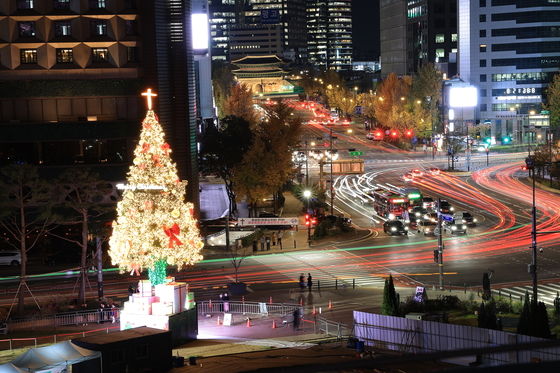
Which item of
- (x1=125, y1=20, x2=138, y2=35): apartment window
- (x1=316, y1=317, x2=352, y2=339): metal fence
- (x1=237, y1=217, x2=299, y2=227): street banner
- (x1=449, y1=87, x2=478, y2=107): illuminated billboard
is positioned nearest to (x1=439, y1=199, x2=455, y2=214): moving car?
(x1=237, y1=217, x2=299, y2=227): street banner

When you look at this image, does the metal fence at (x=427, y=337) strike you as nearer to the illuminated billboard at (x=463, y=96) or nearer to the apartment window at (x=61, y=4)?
the apartment window at (x=61, y=4)

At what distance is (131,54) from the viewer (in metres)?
67.8

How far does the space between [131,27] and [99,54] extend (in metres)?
3.25

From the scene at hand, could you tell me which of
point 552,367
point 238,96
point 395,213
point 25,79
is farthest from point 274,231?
point 238,96

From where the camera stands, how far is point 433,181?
341 feet

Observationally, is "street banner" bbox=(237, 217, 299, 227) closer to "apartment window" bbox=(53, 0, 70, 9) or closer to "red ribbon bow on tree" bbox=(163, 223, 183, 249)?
"apartment window" bbox=(53, 0, 70, 9)

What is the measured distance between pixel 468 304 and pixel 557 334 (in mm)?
9384

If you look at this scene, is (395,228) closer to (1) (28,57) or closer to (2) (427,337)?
(1) (28,57)

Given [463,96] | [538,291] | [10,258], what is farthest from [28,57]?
[463,96]

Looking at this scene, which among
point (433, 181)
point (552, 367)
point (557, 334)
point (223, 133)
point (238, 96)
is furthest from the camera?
point (238, 96)

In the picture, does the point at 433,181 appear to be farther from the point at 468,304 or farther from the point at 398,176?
the point at 468,304

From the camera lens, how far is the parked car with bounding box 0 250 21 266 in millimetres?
64188

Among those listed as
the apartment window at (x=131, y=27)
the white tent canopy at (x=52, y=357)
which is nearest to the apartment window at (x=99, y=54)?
the apartment window at (x=131, y=27)

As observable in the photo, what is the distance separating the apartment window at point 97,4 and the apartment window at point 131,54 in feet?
12.3
